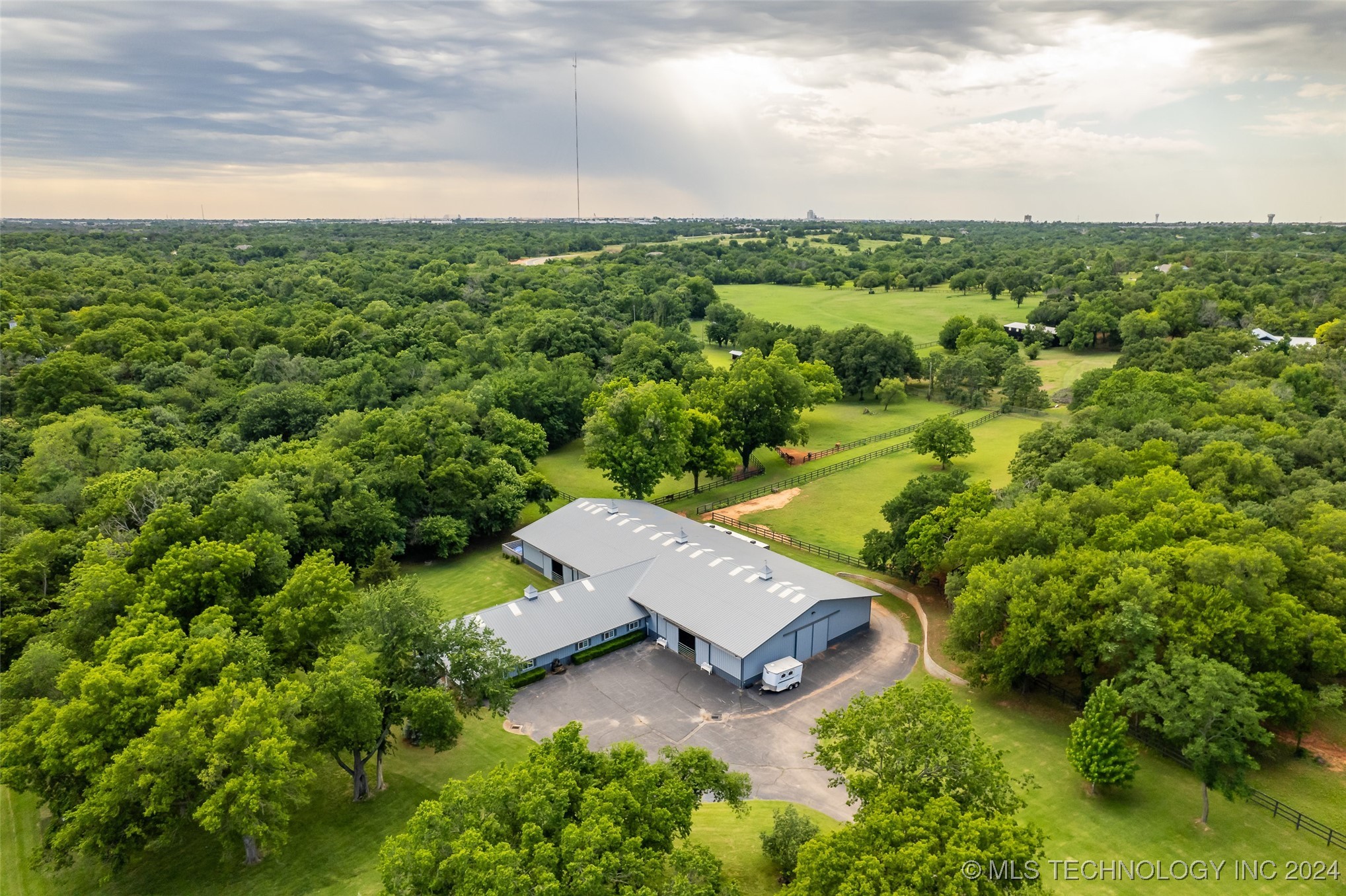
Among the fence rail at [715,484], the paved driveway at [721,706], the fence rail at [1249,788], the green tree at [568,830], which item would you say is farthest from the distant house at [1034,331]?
the green tree at [568,830]

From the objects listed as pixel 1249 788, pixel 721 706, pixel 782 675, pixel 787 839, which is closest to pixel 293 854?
pixel 787 839

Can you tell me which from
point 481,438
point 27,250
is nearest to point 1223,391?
point 481,438

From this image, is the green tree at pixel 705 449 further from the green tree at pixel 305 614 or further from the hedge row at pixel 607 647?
the green tree at pixel 305 614

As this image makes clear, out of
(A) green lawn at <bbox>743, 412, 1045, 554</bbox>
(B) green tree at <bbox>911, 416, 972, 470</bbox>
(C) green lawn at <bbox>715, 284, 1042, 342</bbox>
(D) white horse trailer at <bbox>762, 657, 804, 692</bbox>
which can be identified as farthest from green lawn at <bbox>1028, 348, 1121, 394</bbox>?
(D) white horse trailer at <bbox>762, 657, 804, 692</bbox>

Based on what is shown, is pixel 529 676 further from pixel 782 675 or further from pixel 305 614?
pixel 782 675

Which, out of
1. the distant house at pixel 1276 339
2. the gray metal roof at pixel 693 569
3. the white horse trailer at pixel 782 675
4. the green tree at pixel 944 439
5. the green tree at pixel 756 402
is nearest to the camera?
the white horse trailer at pixel 782 675

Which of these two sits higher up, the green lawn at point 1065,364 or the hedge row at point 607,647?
the green lawn at point 1065,364
